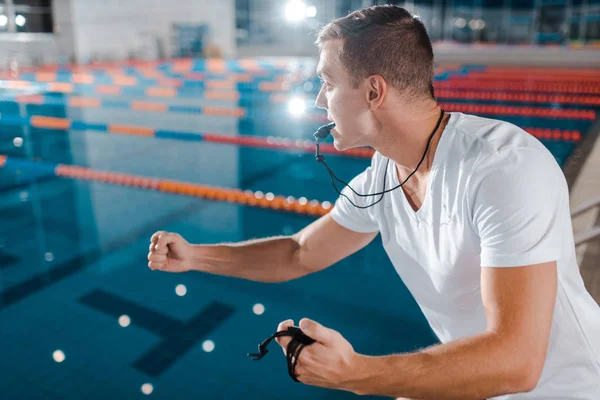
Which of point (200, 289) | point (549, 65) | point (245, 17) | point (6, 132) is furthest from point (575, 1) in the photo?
point (200, 289)

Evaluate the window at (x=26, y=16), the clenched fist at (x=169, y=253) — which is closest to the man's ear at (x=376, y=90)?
the clenched fist at (x=169, y=253)

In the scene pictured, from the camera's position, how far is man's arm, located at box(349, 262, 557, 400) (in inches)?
43.1

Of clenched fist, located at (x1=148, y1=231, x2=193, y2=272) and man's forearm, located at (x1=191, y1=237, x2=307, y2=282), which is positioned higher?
clenched fist, located at (x1=148, y1=231, x2=193, y2=272)

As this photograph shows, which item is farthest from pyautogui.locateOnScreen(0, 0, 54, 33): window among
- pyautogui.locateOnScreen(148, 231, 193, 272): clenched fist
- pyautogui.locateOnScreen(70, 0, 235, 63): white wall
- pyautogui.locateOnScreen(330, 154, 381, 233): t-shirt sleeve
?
pyautogui.locateOnScreen(330, 154, 381, 233): t-shirt sleeve

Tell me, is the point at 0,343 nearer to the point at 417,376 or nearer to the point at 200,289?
the point at 200,289

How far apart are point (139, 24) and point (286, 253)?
23.3m

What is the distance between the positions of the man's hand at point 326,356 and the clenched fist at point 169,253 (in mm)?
778

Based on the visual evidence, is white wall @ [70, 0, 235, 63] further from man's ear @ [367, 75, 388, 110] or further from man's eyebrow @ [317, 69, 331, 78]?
man's ear @ [367, 75, 388, 110]

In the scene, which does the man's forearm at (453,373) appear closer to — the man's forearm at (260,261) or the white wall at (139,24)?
the man's forearm at (260,261)

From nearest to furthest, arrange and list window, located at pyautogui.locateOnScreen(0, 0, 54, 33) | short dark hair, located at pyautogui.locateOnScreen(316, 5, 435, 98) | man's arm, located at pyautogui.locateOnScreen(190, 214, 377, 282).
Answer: short dark hair, located at pyautogui.locateOnScreen(316, 5, 435, 98) → man's arm, located at pyautogui.locateOnScreen(190, 214, 377, 282) → window, located at pyautogui.locateOnScreen(0, 0, 54, 33)

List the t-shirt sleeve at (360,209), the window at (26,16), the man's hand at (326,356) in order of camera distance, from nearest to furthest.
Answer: the man's hand at (326,356) → the t-shirt sleeve at (360,209) → the window at (26,16)

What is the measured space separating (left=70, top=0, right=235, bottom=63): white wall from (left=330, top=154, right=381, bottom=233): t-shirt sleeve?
21.3 meters

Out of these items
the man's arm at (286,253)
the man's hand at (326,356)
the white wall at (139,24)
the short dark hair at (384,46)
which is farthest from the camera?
the white wall at (139,24)

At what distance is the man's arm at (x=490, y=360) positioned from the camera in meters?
1.10
